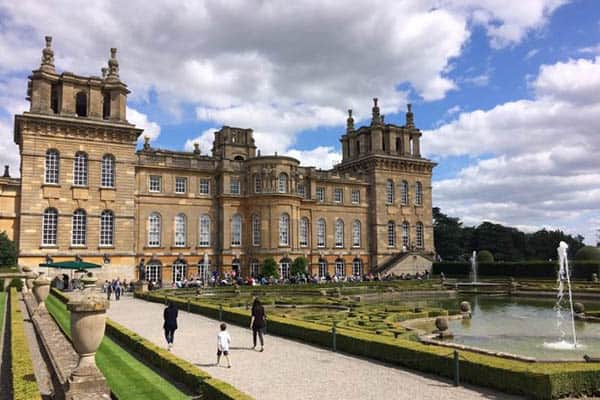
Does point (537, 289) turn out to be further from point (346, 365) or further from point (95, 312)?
point (95, 312)

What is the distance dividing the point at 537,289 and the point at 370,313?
1832 cm

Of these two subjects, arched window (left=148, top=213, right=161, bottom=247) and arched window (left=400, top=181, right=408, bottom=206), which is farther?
arched window (left=400, top=181, right=408, bottom=206)

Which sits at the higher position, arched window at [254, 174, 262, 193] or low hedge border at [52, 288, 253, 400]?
arched window at [254, 174, 262, 193]

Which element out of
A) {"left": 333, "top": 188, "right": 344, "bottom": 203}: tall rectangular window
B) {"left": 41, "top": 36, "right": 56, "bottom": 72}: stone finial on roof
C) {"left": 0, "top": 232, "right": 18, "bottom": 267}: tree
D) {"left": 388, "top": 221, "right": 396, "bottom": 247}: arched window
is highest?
{"left": 41, "top": 36, "right": 56, "bottom": 72}: stone finial on roof

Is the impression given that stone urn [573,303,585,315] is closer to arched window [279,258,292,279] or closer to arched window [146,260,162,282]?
arched window [279,258,292,279]

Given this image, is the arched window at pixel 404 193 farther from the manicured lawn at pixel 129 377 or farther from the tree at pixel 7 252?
the manicured lawn at pixel 129 377

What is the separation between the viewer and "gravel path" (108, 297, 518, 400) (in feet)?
30.0

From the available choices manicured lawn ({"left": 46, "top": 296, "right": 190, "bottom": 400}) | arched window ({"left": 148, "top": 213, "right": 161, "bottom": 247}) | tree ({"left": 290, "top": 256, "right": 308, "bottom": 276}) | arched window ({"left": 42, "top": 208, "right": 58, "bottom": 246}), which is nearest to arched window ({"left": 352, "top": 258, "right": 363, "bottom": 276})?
tree ({"left": 290, "top": 256, "right": 308, "bottom": 276})

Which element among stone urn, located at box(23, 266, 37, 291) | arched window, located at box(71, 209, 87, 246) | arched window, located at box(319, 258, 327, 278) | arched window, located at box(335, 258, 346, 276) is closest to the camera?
stone urn, located at box(23, 266, 37, 291)

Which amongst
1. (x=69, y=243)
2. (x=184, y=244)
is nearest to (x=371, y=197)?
(x=184, y=244)

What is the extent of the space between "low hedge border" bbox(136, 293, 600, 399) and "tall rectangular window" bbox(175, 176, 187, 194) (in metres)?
27.8

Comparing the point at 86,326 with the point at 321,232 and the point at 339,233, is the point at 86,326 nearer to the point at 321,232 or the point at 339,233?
the point at 321,232

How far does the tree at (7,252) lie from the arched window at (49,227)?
8.27ft

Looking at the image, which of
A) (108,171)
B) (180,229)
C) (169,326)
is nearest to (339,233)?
(180,229)
